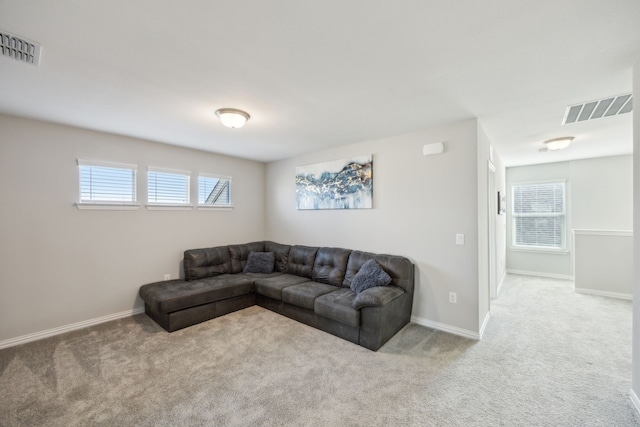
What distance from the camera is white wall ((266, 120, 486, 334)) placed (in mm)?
3072

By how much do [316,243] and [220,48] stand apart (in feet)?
11.2

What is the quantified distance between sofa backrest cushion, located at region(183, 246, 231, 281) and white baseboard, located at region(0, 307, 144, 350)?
822 millimetres

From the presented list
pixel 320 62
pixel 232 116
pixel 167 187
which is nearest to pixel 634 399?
pixel 320 62

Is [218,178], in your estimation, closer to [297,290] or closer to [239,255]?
[239,255]

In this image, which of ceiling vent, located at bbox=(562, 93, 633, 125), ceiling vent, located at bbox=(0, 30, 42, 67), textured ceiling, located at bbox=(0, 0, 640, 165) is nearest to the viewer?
textured ceiling, located at bbox=(0, 0, 640, 165)

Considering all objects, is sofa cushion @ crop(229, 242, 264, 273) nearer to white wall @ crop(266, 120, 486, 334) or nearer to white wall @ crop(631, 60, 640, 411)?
white wall @ crop(266, 120, 486, 334)

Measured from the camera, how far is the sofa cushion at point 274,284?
3732 millimetres

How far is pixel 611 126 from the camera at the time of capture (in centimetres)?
333

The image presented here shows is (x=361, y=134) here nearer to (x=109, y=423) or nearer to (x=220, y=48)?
(x=220, y=48)

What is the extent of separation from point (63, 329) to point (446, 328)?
15.2 ft

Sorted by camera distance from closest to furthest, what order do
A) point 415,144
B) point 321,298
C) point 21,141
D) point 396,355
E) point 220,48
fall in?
point 220,48
point 396,355
point 21,141
point 321,298
point 415,144

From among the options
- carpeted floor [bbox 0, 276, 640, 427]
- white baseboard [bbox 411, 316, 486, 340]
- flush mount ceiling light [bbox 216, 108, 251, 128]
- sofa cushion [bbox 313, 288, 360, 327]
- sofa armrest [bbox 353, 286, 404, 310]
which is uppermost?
flush mount ceiling light [bbox 216, 108, 251, 128]

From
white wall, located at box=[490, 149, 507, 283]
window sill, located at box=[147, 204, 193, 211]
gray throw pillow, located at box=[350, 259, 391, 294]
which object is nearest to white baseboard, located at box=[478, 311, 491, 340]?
gray throw pillow, located at box=[350, 259, 391, 294]

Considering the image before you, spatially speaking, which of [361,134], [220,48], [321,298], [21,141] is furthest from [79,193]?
[361,134]
